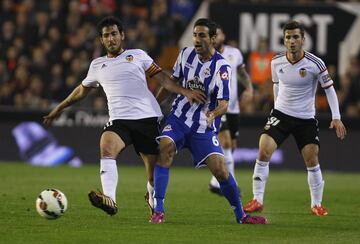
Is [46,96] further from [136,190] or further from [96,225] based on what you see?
[96,225]

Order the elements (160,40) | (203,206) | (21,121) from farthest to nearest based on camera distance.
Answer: (160,40) < (21,121) < (203,206)

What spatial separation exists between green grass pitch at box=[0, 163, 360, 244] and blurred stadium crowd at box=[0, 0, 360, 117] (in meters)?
3.93

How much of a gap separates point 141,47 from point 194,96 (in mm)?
12674

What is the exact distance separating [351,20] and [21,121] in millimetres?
7941

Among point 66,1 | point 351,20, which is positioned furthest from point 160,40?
point 351,20

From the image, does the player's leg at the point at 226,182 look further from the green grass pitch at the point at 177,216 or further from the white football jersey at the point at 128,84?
the white football jersey at the point at 128,84

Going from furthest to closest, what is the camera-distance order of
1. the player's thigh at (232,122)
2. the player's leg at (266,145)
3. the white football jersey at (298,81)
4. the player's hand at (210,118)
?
1. the player's thigh at (232,122)
2. the player's leg at (266,145)
3. the white football jersey at (298,81)
4. the player's hand at (210,118)

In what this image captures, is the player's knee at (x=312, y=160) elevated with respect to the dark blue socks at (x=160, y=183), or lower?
lower

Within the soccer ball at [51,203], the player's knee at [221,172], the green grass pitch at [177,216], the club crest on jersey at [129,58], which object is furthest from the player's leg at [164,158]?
the soccer ball at [51,203]

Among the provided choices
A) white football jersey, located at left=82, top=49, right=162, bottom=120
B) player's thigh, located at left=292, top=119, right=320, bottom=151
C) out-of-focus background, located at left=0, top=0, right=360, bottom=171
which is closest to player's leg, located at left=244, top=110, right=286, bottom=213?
player's thigh, located at left=292, top=119, right=320, bottom=151

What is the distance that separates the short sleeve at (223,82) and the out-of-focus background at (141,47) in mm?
10616

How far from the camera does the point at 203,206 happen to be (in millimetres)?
12906

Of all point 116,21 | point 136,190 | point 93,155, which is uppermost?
point 116,21

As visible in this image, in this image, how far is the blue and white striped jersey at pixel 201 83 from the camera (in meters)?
10.6
